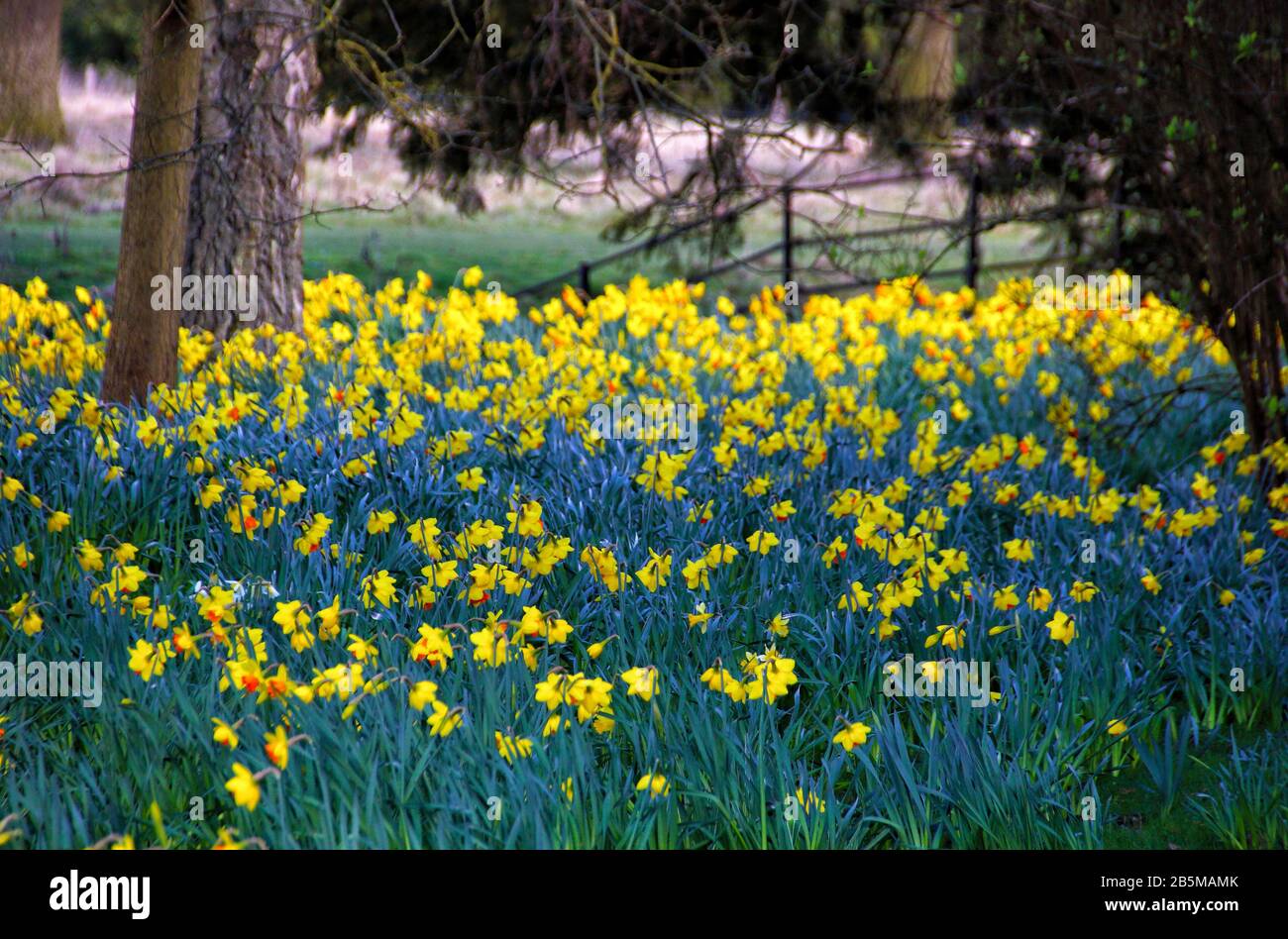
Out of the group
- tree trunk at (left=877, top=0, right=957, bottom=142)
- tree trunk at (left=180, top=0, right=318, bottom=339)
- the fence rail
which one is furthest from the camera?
tree trunk at (left=180, top=0, right=318, bottom=339)

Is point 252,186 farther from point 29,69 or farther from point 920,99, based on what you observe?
point 920,99

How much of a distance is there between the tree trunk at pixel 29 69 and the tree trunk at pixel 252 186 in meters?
→ 0.96

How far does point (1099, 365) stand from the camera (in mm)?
7031

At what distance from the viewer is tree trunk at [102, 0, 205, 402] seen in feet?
17.4

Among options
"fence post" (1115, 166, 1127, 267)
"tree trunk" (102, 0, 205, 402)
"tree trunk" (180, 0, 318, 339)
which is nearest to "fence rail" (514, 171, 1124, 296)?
"fence post" (1115, 166, 1127, 267)

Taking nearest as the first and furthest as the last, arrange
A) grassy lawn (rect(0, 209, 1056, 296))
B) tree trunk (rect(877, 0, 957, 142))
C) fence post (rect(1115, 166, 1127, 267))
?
fence post (rect(1115, 166, 1127, 267)), tree trunk (rect(877, 0, 957, 142)), grassy lawn (rect(0, 209, 1056, 296))

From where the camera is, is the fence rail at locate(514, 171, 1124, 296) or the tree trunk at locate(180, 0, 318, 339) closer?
the fence rail at locate(514, 171, 1124, 296)

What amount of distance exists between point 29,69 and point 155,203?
3487mm

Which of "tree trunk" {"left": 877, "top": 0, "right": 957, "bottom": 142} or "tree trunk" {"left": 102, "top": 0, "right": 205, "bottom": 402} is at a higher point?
"tree trunk" {"left": 877, "top": 0, "right": 957, "bottom": 142}

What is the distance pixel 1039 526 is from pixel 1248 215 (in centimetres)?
171

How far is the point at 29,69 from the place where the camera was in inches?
321

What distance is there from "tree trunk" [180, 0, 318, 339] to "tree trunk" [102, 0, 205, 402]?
136cm

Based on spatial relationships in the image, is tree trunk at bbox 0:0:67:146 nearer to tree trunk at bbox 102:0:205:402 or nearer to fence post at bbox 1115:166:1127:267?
tree trunk at bbox 102:0:205:402
